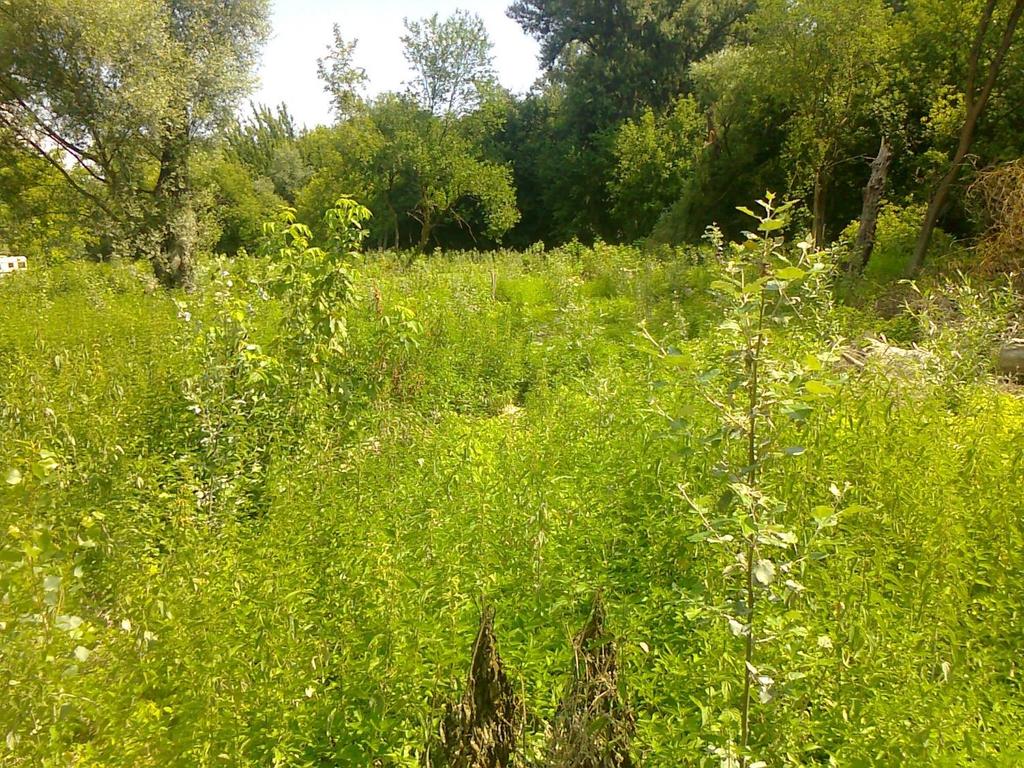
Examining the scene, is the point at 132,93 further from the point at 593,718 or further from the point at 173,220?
the point at 593,718

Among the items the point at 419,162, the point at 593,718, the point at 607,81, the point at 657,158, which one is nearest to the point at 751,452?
the point at 593,718

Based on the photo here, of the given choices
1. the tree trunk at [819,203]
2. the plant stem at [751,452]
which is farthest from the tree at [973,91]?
the plant stem at [751,452]

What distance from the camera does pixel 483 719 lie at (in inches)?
72.0

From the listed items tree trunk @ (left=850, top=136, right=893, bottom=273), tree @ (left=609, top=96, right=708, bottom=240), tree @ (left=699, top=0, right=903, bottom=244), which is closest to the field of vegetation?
tree trunk @ (left=850, top=136, right=893, bottom=273)

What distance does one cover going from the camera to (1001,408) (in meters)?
3.94

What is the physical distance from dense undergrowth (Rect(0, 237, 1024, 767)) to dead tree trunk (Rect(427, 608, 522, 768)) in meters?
0.10

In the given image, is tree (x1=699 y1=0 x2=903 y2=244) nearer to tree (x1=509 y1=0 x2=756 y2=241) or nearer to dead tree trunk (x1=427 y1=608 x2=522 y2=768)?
dead tree trunk (x1=427 y1=608 x2=522 y2=768)

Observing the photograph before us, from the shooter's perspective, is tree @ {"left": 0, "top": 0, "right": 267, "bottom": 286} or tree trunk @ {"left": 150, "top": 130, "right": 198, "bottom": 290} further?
tree trunk @ {"left": 150, "top": 130, "right": 198, "bottom": 290}

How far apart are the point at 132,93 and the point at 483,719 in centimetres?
1113

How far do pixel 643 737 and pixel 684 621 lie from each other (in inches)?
22.8

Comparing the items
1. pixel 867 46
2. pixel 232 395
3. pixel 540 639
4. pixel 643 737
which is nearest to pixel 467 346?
pixel 232 395

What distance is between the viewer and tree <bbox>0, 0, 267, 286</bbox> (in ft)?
30.9

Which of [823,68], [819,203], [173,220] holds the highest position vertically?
[823,68]

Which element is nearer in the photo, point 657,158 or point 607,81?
point 657,158
